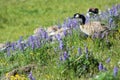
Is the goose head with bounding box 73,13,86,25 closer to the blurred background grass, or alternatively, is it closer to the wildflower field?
the wildflower field

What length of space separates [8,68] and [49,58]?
1.02 m

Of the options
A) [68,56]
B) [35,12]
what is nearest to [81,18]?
[68,56]

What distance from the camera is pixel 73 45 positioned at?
9219 millimetres

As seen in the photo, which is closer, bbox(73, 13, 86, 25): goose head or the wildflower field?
the wildflower field

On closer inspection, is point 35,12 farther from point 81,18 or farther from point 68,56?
point 68,56

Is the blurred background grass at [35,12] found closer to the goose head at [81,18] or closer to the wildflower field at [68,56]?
the goose head at [81,18]

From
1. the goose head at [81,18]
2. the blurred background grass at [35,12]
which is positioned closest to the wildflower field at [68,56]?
the goose head at [81,18]

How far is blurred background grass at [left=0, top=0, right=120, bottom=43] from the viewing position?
23.6 m

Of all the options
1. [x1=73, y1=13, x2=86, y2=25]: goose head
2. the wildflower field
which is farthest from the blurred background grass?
the wildflower field

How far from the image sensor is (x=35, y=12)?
29.4 meters

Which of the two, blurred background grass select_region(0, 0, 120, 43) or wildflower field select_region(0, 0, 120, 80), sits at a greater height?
wildflower field select_region(0, 0, 120, 80)

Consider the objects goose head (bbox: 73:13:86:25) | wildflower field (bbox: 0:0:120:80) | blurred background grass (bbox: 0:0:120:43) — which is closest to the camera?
wildflower field (bbox: 0:0:120:80)

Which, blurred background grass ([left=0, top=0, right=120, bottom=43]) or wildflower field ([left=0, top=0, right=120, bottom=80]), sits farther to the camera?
blurred background grass ([left=0, top=0, right=120, bottom=43])

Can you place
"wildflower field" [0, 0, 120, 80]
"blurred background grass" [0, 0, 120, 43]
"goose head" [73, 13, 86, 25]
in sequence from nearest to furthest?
"wildflower field" [0, 0, 120, 80] < "goose head" [73, 13, 86, 25] < "blurred background grass" [0, 0, 120, 43]
